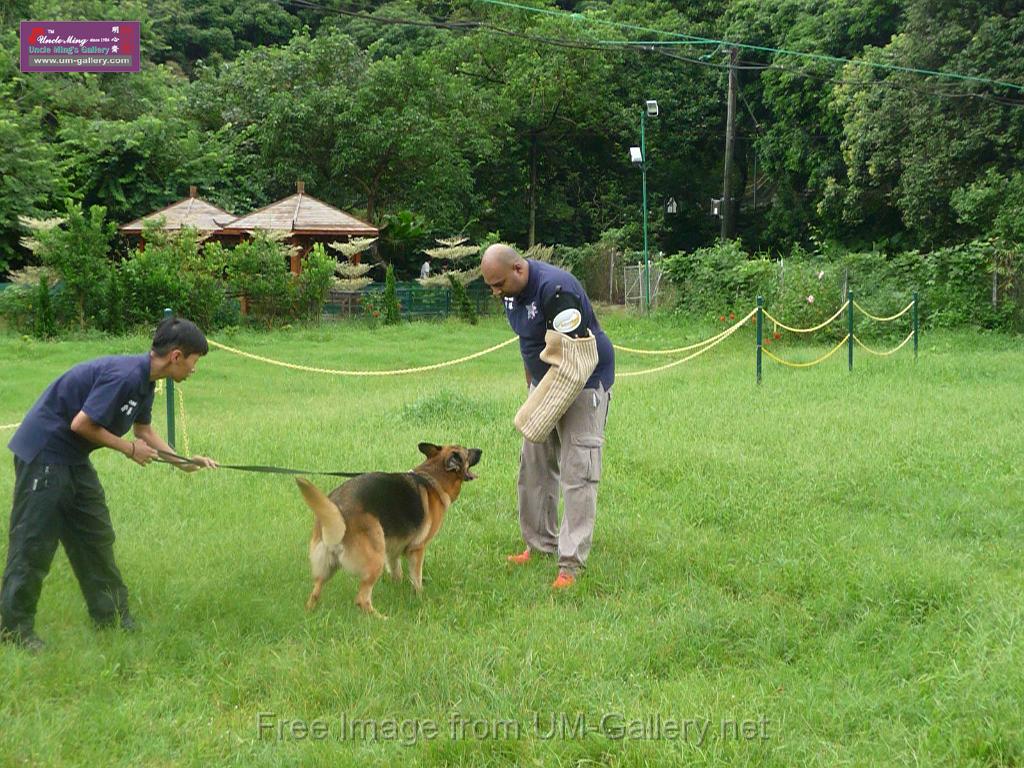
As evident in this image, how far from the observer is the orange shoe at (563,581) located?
17.5 feet

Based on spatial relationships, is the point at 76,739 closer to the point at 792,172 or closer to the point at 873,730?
the point at 873,730

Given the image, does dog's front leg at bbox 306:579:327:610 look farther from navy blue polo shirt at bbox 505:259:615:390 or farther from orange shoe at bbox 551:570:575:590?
navy blue polo shirt at bbox 505:259:615:390

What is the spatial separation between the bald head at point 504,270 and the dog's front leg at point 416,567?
4.65ft

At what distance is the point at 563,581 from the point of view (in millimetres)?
5371

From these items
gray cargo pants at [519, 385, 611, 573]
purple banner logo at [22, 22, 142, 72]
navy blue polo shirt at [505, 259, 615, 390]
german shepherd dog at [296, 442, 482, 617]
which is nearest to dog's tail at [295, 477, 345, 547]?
german shepherd dog at [296, 442, 482, 617]

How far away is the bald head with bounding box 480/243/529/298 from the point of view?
5.28 meters

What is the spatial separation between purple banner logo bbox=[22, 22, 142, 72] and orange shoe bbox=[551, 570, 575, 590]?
1166 inches

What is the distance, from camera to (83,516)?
15.0 ft

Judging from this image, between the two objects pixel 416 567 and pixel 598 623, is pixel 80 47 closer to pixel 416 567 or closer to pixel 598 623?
pixel 416 567

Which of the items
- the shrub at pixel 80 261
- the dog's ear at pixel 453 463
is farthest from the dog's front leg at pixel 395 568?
the shrub at pixel 80 261

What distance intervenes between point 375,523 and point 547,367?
56.6 inches

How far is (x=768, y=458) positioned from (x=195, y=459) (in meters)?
5.08

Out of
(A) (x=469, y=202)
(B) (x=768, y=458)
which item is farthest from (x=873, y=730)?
(A) (x=469, y=202)

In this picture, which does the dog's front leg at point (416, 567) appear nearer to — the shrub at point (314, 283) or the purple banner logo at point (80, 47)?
the shrub at point (314, 283)
